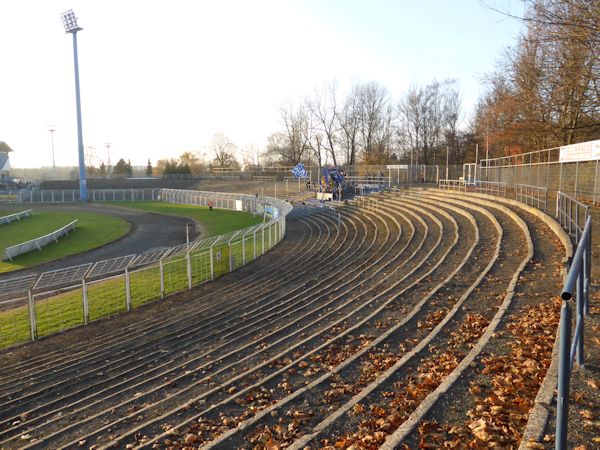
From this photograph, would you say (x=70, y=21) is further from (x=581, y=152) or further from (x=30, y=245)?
(x=581, y=152)

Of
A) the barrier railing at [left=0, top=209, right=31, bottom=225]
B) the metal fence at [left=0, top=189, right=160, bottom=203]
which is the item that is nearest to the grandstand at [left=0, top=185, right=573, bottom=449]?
the barrier railing at [left=0, top=209, right=31, bottom=225]

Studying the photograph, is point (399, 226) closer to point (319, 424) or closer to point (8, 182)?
point (319, 424)

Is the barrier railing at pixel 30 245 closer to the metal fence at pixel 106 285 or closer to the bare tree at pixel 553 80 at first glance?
the metal fence at pixel 106 285

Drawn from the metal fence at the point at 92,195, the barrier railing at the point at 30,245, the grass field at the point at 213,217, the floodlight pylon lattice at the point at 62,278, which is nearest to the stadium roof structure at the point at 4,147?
the metal fence at the point at 92,195

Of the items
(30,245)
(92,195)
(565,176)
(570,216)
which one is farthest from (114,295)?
(92,195)

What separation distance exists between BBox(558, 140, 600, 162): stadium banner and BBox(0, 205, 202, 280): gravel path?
2446 centimetres

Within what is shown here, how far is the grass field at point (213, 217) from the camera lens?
4031 cm

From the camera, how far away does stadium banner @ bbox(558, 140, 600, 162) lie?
18.1 meters

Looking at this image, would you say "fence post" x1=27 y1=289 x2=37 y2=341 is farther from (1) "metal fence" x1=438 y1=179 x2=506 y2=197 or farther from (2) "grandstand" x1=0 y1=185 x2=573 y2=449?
(1) "metal fence" x1=438 y1=179 x2=506 y2=197

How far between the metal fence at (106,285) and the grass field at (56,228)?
7.99 metres

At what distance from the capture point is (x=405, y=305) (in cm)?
1123

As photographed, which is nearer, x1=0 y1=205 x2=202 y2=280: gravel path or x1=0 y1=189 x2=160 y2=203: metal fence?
x1=0 y1=205 x2=202 y2=280: gravel path

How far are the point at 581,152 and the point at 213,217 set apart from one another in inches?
1434

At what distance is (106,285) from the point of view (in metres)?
19.9
